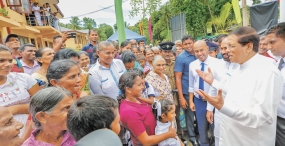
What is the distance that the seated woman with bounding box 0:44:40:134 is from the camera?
6.13 feet

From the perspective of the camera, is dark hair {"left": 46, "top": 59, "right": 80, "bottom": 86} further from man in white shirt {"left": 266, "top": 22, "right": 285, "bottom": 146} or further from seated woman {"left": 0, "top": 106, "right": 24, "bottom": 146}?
man in white shirt {"left": 266, "top": 22, "right": 285, "bottom": 146}

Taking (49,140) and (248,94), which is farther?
(248,94)

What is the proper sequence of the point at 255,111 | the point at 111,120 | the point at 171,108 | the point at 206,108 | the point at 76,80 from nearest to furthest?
1. the point at 111,120
2. the point at 255,111
3. the point at 76,80
4. the point at 171,108
5. the point at 206,108

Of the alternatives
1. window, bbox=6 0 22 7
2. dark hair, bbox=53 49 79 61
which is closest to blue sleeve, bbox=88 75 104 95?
dark hair, bbox=53 49 79 61

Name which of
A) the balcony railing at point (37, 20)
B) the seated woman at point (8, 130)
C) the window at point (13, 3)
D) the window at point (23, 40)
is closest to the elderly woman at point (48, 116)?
the seated woman at point (8, 130)

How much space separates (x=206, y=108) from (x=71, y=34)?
293cm

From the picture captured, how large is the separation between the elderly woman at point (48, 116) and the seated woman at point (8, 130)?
0.13 meters

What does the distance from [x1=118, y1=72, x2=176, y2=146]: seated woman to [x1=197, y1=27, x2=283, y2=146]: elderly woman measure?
646 mm

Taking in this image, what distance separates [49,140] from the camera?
4.32 feet

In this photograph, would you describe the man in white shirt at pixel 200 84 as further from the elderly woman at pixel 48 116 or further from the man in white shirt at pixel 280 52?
the elderly woman at pixel 48 116

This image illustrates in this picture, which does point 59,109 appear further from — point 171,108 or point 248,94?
point 248,94

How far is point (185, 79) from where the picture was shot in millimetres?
3863

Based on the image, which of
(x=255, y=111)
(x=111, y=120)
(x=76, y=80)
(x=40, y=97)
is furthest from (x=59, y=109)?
(x=255, y=111)

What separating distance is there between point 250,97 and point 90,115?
60.0 inches
